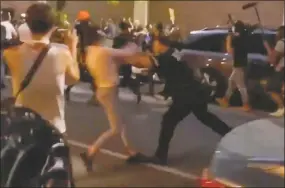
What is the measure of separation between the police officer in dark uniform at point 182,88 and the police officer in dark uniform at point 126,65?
7 cm

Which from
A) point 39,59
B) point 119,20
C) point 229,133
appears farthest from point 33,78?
point 229,133

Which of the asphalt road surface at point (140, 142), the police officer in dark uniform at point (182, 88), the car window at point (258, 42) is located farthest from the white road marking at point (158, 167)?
the car window at point (258, 42)

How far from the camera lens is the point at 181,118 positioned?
128cm

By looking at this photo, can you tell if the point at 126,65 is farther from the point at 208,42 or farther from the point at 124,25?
the point at 208,42

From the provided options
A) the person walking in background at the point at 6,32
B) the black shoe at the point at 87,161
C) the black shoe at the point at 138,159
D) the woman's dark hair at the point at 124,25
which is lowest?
the black shoe at the point at 87,161

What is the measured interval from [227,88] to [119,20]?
12.3 inches

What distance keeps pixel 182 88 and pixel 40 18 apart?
413 millimetres

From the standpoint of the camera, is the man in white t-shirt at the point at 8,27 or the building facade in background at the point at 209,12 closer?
the building facade in background at the point at 209,12

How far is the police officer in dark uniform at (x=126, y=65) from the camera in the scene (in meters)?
1.26

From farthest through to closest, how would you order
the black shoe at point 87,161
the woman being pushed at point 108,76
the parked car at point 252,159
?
the black shoe at point 87,161, the woman being pushed at point 108,76, the parked car at point 252,159

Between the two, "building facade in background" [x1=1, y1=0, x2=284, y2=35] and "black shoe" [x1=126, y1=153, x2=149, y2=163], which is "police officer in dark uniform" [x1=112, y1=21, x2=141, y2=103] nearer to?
"building facade in background" [x1=1, y1=0, x2=284, y2=35]

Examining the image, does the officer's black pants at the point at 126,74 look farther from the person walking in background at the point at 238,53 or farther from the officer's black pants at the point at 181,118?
the person walking in background at the point at 238,53

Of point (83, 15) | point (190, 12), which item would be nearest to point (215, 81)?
point (190, 12)

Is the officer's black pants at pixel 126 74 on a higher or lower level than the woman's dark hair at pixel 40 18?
lower
